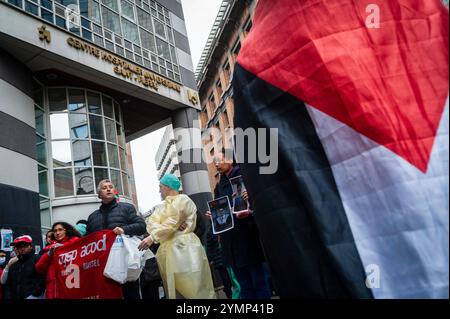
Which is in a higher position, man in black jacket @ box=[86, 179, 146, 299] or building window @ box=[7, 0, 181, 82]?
building window @ box=[7, 0, 181, 82]

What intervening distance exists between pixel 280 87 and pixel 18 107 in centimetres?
938

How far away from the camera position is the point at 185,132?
14672mm

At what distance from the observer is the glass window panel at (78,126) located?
11859 mm

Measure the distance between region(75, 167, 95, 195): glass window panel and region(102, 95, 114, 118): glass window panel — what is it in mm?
2302

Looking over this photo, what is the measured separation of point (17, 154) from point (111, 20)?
6248 millimetres

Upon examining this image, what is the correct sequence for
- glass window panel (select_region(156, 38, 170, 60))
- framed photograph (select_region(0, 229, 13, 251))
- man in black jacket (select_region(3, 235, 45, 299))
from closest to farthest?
man in black jacket (select_region(3, 235, 45, 299)) → framed photograph (select_region(0, 229, 13, 251)) → glass window panel (select_region(156, 38, 170, 60))

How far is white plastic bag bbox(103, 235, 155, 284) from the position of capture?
14.0 ft

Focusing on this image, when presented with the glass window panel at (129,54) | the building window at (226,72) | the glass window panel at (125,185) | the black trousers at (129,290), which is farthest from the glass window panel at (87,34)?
the building window at (226,72)

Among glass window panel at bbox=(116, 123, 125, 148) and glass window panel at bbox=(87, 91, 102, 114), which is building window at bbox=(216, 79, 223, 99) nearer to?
glass window panel at bbox=(116, 123, 125, 148)

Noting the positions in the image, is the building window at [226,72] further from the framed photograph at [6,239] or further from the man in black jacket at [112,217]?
the man in black jacket at [112,217]

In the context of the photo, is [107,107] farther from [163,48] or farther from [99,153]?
[163,48]

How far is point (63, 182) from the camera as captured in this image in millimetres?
11156

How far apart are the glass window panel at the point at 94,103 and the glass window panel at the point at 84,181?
84.4 inches

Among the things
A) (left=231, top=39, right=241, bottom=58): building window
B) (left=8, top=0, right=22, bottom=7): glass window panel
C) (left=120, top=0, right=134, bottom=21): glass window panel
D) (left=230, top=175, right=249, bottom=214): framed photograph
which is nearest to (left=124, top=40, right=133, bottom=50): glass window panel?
(left=120, top=0, right=134, bottom=21): glass window panel
